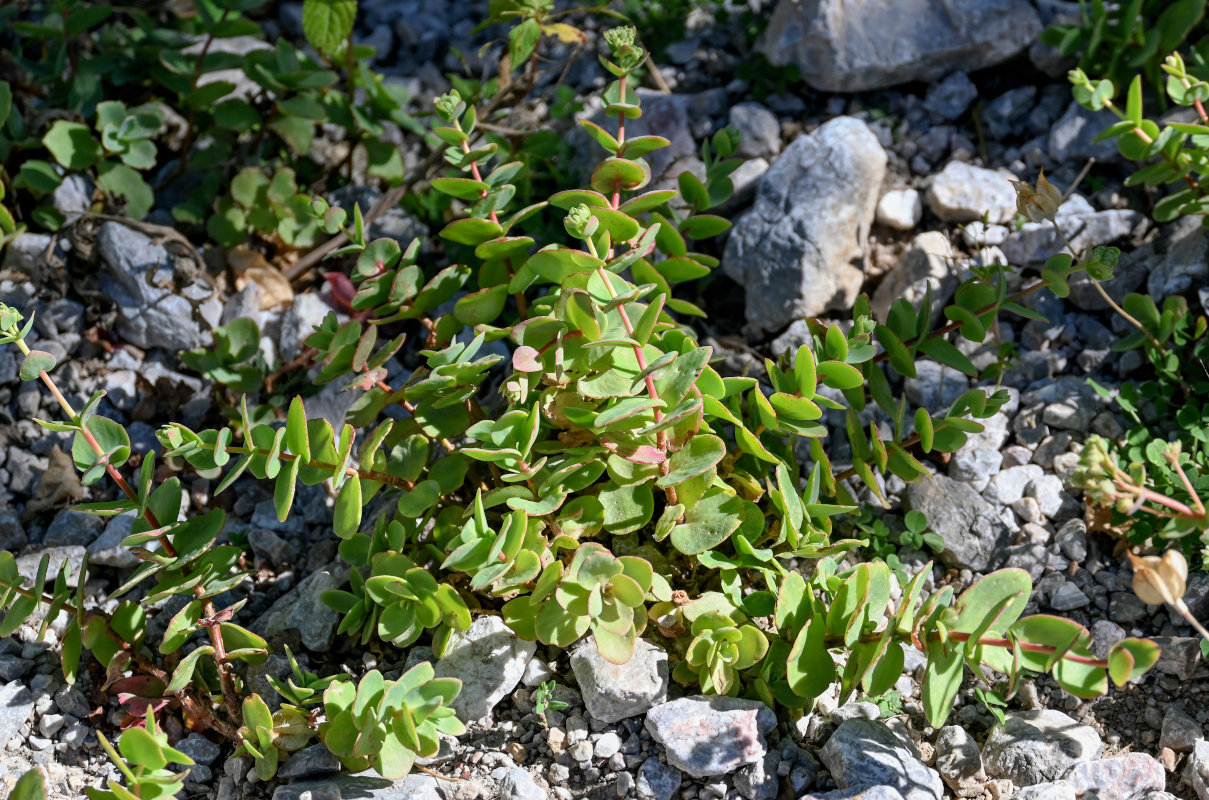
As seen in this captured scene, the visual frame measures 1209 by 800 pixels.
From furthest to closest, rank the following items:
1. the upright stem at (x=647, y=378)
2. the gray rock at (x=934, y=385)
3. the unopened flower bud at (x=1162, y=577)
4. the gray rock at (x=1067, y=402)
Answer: the gray rock at (x=934, y=385) < the gray rock at (x=1067, y=402) < the upright stem at (x=647, y=378) < the unopened flower bud at (x=1162, y=577)

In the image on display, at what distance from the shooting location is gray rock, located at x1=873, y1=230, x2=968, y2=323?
315 centimetres

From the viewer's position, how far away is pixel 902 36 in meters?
3.60

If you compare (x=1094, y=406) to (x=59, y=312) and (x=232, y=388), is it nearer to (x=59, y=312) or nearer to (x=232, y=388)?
(x=232, y=388)

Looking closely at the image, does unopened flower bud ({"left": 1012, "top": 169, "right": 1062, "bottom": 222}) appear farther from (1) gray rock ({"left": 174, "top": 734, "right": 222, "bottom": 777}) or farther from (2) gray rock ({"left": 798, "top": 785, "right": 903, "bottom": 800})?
(1) gray rock ({"left": 174, "top": 734, "right": 222, "bottom": 777})

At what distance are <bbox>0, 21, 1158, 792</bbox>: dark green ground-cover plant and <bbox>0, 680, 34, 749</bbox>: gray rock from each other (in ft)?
0.76

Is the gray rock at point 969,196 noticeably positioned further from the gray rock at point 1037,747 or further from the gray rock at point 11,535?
the gray rock at point 11,535

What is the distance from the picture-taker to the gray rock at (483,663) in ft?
8.12

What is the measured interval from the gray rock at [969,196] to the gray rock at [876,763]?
1.73 metres

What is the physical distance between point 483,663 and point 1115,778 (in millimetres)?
1433

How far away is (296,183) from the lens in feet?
12.2

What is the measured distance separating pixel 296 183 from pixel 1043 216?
2481 mm

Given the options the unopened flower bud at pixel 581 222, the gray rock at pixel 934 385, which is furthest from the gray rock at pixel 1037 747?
the unopened flower bud at pixel 581 222

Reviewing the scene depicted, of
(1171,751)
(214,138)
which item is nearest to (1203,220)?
(1171,751)

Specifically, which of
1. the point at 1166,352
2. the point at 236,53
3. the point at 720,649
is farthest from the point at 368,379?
the point at 1166,352
